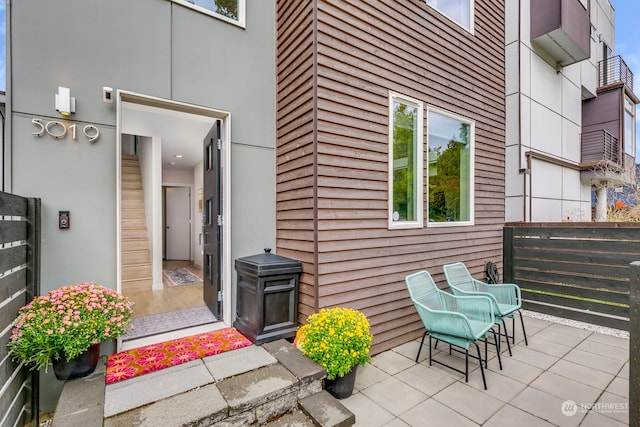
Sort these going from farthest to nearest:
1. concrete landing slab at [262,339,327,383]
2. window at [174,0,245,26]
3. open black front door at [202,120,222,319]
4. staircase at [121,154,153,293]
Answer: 1. staircase at [121,154,153,293]
2. open black front door at [202,120,222,319]
3. window at [174,0,245,26]
4. concrete landing slab at [262,339,327,383]

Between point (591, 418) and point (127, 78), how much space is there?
190 inches

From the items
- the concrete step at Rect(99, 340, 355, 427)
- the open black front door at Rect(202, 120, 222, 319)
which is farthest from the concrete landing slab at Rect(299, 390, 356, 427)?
the open black front door at Rect(202, 120, 222, 319)

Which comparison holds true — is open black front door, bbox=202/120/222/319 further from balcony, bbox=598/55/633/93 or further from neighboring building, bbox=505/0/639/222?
balcony, bbox=598/55/633/93

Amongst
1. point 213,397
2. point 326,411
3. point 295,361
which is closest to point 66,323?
point 213,397

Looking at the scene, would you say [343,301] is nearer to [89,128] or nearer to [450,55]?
[89,128]

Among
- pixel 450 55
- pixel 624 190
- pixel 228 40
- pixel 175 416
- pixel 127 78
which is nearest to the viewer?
pixel 175 416

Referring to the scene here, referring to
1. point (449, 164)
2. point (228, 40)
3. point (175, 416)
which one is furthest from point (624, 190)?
point (175, 416)

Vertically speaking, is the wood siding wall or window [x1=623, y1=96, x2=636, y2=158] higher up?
window [x1=623, y1=96, x2=636, y2=158]

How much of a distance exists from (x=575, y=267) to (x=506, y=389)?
2808 millimetres

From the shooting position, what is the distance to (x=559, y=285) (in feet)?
14.7

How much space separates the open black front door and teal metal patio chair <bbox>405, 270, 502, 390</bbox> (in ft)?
7.21

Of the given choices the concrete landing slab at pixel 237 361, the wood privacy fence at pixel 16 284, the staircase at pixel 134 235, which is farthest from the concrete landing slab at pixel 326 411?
the staircase at pixel 134 235

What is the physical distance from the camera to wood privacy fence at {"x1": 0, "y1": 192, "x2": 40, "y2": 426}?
185 cm

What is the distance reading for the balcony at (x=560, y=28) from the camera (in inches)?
224
